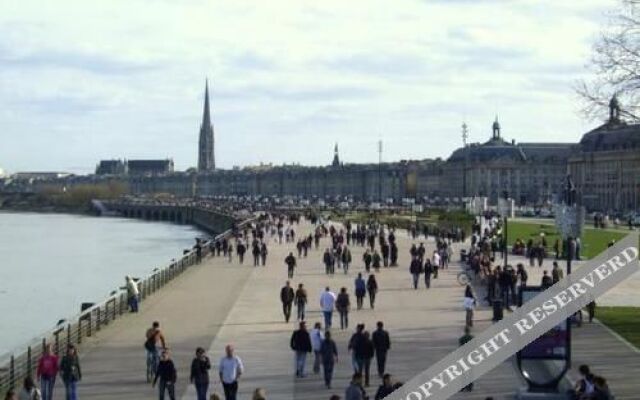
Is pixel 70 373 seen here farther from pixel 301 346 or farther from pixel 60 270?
pixel 60 270

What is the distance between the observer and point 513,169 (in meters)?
166

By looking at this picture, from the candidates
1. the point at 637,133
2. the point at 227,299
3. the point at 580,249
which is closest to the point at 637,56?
the point at 637,133

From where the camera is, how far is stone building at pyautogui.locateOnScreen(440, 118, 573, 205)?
537 feet

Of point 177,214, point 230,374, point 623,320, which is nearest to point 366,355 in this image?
point 230,374

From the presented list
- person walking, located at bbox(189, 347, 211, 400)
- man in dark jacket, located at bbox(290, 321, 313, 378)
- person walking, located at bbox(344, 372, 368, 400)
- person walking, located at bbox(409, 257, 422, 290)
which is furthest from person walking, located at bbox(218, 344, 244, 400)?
person walking, located at bbox(409, 257, 422, 290)

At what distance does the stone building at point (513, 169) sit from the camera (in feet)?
537

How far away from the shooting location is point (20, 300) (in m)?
42.0

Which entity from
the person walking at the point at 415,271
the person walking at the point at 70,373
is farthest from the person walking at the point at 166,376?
the person walking at the point at 415,271

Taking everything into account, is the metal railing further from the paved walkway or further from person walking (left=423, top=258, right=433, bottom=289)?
person walking (left=423, top=258, right=433, bottom=289)

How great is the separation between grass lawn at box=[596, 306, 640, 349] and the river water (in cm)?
1375

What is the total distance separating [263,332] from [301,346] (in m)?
5.48

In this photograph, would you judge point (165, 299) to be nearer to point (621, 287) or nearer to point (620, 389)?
point (621, 287)

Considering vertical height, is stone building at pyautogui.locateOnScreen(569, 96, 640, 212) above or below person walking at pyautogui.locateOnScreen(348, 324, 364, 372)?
above

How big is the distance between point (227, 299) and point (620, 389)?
584 inches
